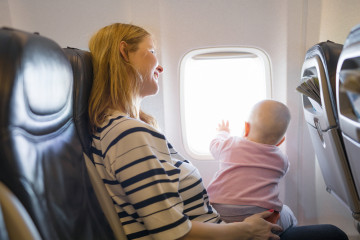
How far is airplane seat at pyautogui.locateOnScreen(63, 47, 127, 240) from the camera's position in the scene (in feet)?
3.19

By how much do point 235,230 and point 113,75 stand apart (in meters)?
0.73

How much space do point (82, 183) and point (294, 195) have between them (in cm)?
170

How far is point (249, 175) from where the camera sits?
152 cm

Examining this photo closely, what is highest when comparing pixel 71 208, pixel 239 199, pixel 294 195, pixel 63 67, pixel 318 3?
pixel 318 3

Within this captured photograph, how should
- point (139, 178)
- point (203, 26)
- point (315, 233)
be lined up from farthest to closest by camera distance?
point (203, 26) < point (315, 233) < point (139, 178)

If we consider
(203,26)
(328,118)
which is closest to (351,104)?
(328,118)

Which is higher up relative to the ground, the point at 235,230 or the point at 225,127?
the point at 225,127

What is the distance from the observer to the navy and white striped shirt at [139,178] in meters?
0.89

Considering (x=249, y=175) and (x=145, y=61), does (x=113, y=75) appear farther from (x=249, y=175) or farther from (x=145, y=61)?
(x=249, y=175)

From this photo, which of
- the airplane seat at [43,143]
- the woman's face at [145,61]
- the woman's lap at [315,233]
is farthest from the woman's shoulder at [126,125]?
the woman's lap at [315,233]

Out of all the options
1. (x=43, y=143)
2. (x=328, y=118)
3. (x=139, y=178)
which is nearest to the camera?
(x=43, y=143)

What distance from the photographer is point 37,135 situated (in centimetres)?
73

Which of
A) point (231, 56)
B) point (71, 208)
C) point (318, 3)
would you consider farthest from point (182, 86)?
point (71, 208)

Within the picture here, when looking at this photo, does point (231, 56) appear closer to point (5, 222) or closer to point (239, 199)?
point (239, 199)
